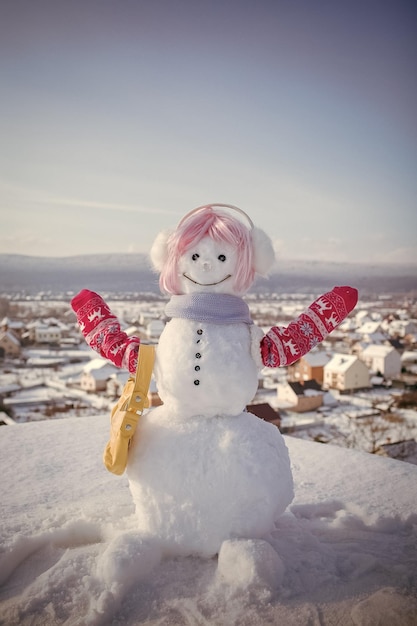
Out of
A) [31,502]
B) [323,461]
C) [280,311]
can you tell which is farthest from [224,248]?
A: [280,311]

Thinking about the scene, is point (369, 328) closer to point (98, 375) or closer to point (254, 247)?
point (98, 375)

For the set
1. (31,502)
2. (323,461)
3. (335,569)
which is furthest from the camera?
(323,461)

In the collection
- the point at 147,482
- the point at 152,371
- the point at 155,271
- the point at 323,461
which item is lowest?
the point at 323,461

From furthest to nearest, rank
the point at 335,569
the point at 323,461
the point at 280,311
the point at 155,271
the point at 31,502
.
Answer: the point at 280,311, the point at 323,461, the point at 31,502, the point at 155,271, the point at 335,569

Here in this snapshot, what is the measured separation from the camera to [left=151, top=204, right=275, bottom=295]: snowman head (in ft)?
4.36

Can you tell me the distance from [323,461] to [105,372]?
9.12ft

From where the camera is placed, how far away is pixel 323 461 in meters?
2.23

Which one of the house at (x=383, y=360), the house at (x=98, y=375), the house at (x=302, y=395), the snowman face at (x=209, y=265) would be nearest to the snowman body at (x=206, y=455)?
the snowman face at (x=209, y=265)

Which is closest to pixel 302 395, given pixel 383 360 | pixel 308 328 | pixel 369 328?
pixel 383 360

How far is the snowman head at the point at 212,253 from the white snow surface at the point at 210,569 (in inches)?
23.2

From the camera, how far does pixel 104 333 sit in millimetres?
1427

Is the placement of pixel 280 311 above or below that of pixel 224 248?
below

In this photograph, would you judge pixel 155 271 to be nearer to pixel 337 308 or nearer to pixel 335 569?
pixel 337 308

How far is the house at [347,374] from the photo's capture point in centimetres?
429
